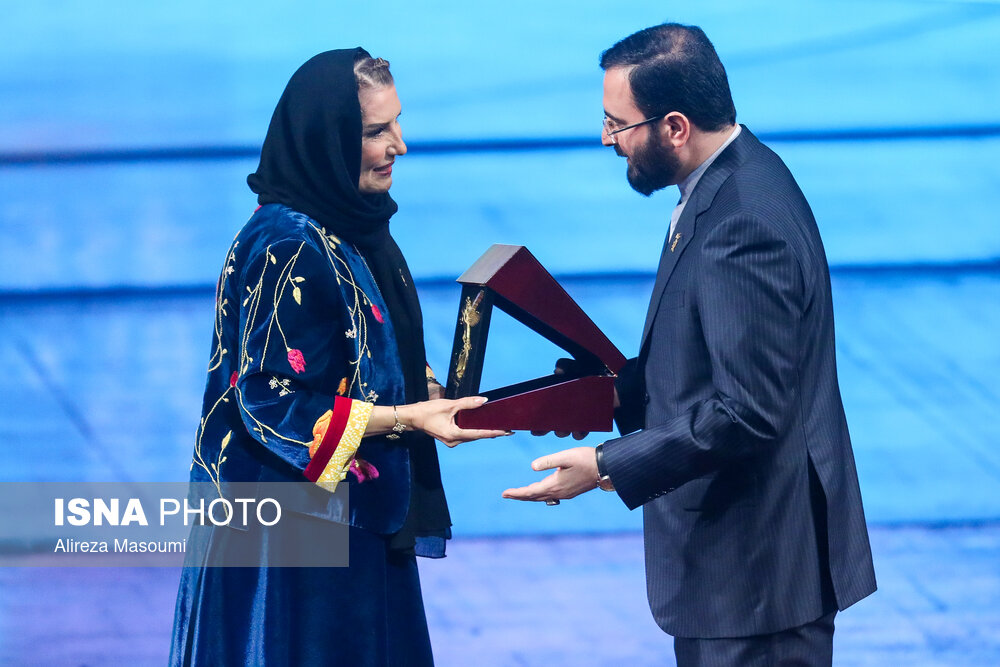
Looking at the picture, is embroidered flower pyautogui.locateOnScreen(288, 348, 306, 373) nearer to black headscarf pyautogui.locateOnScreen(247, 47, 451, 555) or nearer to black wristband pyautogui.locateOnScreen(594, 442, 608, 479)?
black headscarf pyautogui.locateOnScreen(247, 47, 451, 555)

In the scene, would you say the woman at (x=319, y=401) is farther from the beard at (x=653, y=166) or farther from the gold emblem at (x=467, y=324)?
the beard at (x=653, y=166)

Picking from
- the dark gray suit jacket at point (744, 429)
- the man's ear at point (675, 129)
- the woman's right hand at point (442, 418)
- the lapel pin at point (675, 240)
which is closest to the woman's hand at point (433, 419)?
the woman's right hand at point (442, 418)

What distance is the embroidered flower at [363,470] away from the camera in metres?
1.40

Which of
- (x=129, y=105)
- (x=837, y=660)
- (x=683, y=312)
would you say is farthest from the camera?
(x=129, y=105)

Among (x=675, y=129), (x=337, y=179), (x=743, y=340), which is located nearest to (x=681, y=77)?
→ (x=675, y=129)

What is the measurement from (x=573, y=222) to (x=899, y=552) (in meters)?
1.23

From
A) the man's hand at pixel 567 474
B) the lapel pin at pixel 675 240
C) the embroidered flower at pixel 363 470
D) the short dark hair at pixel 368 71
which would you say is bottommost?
the man's hand at pixel 567 474

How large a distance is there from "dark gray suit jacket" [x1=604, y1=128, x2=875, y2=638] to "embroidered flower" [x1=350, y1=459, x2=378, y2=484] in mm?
354

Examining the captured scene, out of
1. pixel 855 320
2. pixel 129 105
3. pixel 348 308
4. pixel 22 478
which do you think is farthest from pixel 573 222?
pixel 22 478

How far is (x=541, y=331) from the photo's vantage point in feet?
4.82

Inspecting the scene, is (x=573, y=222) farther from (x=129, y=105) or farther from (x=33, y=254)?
(x=33, y=254)

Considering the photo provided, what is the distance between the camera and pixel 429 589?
2590 mm

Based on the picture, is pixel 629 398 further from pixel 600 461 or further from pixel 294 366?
pixel 294 366

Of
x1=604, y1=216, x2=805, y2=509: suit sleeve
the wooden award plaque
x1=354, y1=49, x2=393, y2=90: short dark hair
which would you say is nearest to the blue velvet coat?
the wooden award plaque
